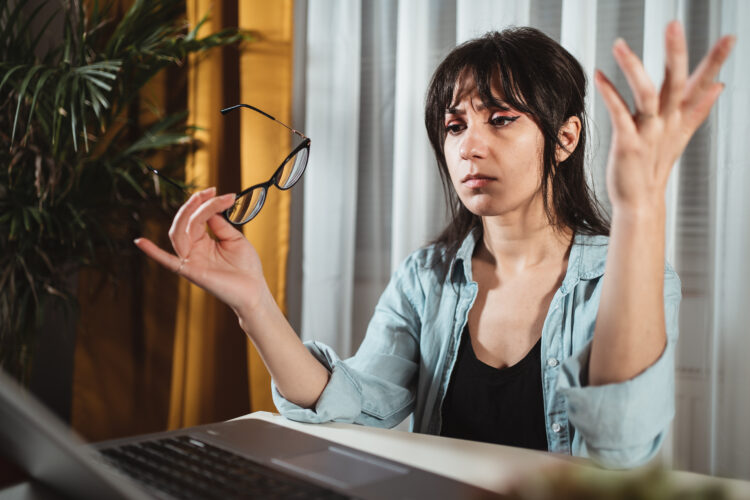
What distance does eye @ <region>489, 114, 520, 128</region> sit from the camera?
1087 millimetres

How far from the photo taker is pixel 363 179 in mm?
1948

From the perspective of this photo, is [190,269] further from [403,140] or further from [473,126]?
[403,140]

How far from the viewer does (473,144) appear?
109 cm

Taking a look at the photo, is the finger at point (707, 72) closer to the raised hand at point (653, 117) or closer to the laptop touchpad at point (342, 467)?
the raised hand at point (653, 117)

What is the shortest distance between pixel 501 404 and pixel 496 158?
41 centimetres

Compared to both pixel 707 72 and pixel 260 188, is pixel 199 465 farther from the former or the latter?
pixel 707 72

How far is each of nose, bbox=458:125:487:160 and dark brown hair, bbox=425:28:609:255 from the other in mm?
51

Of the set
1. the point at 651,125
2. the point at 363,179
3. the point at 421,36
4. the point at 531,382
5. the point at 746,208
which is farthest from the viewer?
the point at 363,179

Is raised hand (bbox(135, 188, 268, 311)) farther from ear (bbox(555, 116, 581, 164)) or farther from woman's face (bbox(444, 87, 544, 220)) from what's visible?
ear (bbox(555, 116, 581, 164))

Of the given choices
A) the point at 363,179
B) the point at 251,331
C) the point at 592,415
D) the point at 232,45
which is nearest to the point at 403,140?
Result: the point at 363,179

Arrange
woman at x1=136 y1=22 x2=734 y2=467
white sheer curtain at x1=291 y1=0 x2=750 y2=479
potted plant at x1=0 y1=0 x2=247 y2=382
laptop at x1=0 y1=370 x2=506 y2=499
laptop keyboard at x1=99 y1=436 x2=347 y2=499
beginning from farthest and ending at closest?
potted plant at x1=0 y1=0 x2=247 y2=382 < white sheer curtain at x1=291 y1=0 x2=750 y2=479 < woman at x1=136 y1=22 x2=734 y2=467 < laptop keyboard at x1=99 y1=436 x2=347 y2=499 < laptop at x1=0 y1=370 x2=506 y2=499

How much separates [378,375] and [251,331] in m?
0.30

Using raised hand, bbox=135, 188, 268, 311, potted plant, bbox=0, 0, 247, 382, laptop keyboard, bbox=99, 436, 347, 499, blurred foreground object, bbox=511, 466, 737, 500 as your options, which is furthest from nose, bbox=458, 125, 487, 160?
potted plant, bbox=0, 0, 247, 382

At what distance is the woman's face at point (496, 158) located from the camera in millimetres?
→ 1080
